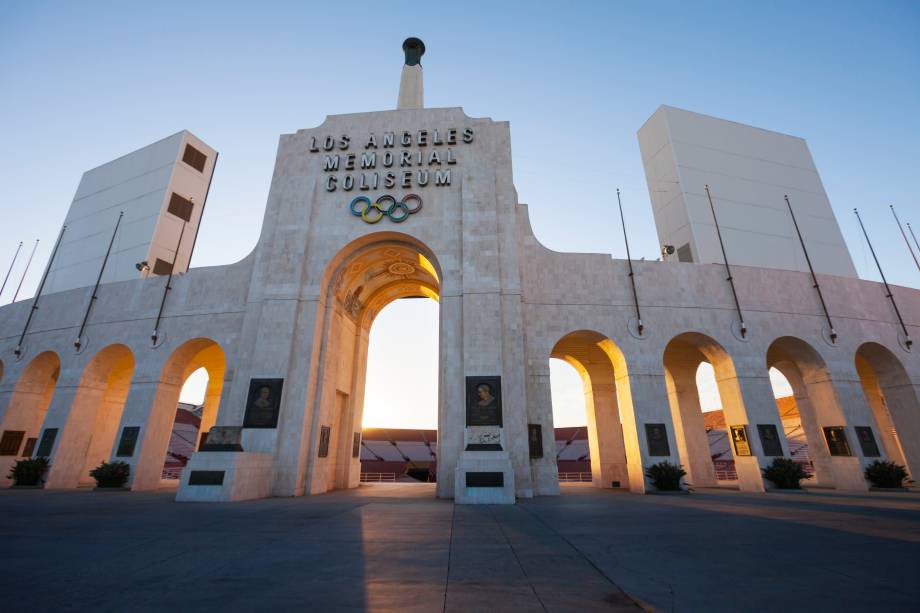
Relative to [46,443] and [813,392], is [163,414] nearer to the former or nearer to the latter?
[46,443]

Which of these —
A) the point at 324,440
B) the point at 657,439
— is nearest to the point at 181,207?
the point at 324,440

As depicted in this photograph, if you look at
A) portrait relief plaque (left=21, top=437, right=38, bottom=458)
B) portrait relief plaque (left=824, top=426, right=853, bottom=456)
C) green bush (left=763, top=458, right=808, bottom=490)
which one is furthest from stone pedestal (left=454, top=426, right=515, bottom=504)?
portrait relief plaque (left=21, top=437, right=38, bottom=458)

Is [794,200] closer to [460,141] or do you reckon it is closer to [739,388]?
[739,388]

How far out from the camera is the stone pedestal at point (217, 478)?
1330 centimetres

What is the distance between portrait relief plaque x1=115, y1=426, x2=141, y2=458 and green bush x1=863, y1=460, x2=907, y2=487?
3328cm

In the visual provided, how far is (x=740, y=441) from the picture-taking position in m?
19.2

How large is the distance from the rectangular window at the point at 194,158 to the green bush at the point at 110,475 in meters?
24.7

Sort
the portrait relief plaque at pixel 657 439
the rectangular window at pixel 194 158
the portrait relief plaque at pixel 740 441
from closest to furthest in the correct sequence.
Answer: the portrait relief plaque at pixel 657 439, the portrait relief plaque at pixel 740 441, the rectangular window at pixel 194 158

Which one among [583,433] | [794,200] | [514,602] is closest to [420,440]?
[583,433]

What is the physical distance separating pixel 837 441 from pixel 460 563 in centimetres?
2322

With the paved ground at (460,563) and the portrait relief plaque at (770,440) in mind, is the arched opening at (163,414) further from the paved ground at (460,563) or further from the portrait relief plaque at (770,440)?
the portrait relief plaque at (770,440)

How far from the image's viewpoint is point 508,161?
21484 millimetres

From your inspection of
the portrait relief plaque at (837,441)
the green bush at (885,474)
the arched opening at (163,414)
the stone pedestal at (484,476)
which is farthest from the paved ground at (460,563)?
the portrait relief plaque at (837,441)

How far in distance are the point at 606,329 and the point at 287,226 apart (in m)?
16.4
